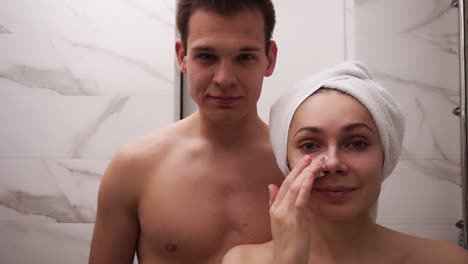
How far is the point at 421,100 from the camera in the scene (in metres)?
1.41

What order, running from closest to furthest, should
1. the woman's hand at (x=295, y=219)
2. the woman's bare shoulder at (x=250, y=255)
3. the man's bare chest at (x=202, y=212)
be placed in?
the woman's hand at (x=295, y=219) < the woman's bare shoulder at (x=250, y=255) < the man's bare chest at (x=202, y=212)

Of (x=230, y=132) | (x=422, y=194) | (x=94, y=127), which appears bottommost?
(x=422, y=194)

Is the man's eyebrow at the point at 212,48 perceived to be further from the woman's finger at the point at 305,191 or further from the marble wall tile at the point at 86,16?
the marble wall tile at the point at 86,16

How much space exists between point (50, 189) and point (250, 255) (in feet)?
3.37

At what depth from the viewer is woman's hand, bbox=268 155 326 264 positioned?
1.89 ft

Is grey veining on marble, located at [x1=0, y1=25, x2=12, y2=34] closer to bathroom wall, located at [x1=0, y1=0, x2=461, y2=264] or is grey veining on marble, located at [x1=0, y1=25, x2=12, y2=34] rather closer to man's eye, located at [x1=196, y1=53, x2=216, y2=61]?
bathroom wall, located at [x1=0, y1=0, x2=461, y2=264]

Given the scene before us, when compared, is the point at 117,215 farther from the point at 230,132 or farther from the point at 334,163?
the point at 334,163

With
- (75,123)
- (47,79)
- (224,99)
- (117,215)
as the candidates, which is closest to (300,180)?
(224,99)

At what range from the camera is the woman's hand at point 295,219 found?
1.89 ft

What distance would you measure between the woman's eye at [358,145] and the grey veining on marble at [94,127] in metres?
1.00

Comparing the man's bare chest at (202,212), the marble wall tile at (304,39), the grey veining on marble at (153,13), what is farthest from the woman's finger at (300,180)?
the grey veining on marble at (153,13)

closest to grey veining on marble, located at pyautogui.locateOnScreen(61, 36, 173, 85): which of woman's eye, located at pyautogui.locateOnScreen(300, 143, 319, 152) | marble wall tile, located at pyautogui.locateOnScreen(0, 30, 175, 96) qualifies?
marble wall tile, located at pyautogui.locateOnScreen(0, 30, 175, 96)

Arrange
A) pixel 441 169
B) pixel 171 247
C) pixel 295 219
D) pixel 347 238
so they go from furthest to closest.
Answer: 1. pixel 441 169
2. pixel 171 247
3. pixel 347 238
4. pixel 295 219

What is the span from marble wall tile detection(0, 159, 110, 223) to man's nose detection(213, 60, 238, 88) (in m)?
0.84
